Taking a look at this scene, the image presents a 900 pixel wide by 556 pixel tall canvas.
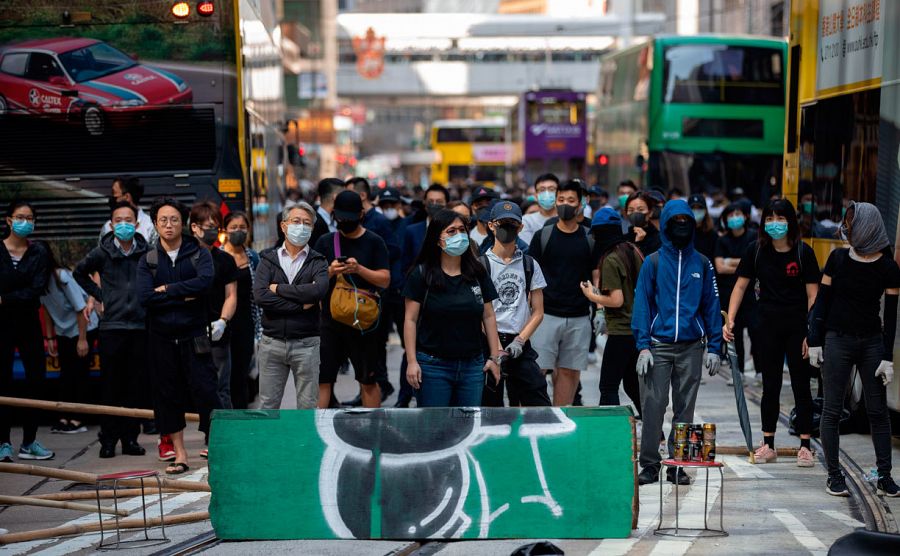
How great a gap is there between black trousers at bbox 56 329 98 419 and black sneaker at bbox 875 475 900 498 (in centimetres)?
601

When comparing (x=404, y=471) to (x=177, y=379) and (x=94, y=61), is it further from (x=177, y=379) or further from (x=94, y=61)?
(x=94, y=61)

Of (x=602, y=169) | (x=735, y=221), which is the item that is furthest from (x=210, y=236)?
(x=602, y=169)

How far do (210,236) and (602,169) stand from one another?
23.5m

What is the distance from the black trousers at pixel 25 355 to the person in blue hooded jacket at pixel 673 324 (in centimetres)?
444

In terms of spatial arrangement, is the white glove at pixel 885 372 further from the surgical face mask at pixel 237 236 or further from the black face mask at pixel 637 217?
the surgical face mask at pixel 237 236

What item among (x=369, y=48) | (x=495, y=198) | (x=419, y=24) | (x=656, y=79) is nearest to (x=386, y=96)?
(x=419, y=24)

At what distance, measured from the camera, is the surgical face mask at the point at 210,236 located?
10055 millimetres

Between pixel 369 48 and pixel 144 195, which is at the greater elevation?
pixel 369 48

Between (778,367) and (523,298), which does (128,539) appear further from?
(778,367)

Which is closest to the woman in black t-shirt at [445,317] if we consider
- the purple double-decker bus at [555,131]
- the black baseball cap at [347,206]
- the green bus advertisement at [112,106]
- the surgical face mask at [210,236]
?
the black baseball cap at [347,206]

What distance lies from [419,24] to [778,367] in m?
92.1

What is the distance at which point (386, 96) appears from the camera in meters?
97.1

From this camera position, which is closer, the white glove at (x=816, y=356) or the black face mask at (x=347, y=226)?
the white glove at (x=816, y=356)

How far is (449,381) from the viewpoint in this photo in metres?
7.71
